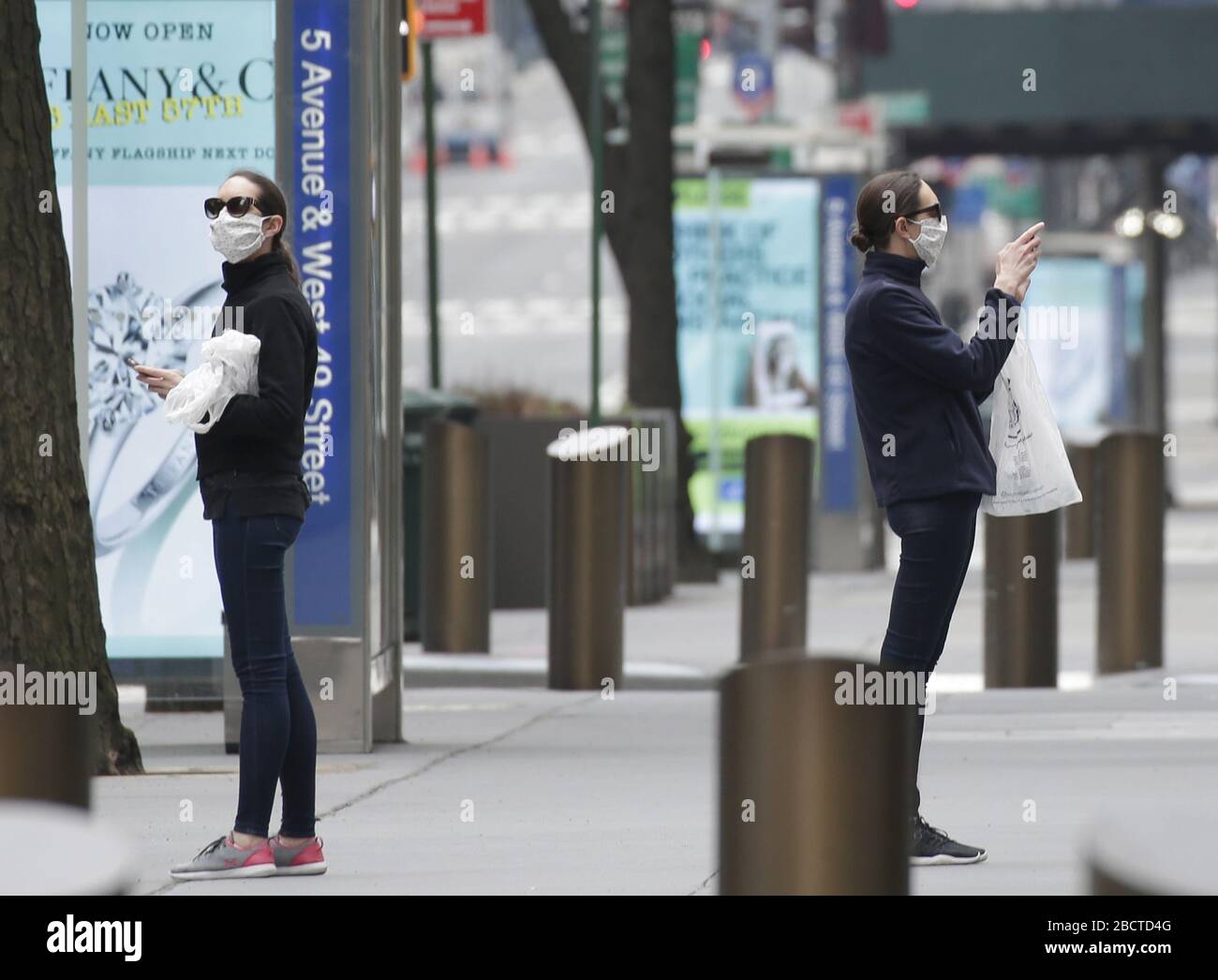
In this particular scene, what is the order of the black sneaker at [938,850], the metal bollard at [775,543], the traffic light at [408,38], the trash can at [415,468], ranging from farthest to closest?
1. the trash can at [415,468]
2. the traffic light at [408,38]
3. the metal bollard at [775,543]
4. the black sneaker at [938,850]

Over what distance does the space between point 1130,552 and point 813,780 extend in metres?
7.03

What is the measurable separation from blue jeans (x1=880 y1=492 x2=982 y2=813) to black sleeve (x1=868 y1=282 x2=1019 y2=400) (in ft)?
1.04

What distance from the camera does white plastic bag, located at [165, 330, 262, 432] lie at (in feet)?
19.7

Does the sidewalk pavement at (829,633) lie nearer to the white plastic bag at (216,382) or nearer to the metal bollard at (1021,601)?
the metal bollard at (1021,601)

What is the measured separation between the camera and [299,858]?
6227 millimetres

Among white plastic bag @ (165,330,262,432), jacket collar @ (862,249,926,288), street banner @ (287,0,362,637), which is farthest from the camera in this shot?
street banner @ (287,0,362,637)

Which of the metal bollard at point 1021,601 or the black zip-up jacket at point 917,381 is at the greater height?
the black zip-up jacket at point 917,381

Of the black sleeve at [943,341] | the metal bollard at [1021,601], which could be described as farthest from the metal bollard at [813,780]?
the metal bollard at [1021,601]

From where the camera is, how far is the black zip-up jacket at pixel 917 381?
616 centimetres

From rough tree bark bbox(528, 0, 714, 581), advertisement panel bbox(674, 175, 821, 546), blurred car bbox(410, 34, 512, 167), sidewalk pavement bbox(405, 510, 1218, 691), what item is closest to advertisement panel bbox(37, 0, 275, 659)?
sidewalk pavement bbox(405, 510, 1218, 691)

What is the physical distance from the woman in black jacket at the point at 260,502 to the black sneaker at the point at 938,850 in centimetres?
153

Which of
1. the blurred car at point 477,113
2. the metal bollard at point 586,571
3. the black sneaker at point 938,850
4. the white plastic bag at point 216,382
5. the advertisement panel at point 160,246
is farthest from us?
the blurred car at point 477,113

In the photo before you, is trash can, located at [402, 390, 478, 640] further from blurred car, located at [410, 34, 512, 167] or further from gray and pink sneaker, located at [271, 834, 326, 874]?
blurred car, located at [410, 34, 512, 167]

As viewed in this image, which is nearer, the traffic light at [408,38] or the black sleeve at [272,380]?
the black sleeve at [272,380]
